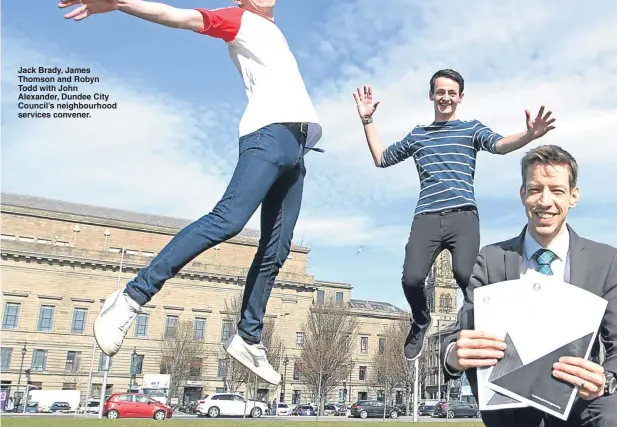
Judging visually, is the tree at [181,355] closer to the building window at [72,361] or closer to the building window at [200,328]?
the building window at [200,328]

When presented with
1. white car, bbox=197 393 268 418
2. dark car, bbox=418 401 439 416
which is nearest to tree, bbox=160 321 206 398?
white car, bbox=197 393 268 418

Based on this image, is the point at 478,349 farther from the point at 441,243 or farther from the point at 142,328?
the point at 142,328

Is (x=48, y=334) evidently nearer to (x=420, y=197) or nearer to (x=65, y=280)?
(x=65, y=280)

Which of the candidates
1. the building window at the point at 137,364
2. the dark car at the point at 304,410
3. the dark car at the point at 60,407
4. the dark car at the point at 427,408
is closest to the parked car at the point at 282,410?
the dark car at the point at 304,410

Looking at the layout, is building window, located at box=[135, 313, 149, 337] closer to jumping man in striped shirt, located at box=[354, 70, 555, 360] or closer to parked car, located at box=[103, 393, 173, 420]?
parked car, located at box=[103, 393, 173, 420]

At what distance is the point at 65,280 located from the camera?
57.6 meters

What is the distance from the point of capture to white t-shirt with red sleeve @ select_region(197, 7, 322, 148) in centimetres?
428

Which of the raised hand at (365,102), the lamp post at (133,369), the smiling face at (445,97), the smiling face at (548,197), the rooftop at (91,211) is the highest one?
the rooftop at (91,211)

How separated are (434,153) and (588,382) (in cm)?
315

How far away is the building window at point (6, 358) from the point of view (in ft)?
177

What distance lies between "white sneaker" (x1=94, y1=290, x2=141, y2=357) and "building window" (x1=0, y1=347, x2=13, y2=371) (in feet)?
192

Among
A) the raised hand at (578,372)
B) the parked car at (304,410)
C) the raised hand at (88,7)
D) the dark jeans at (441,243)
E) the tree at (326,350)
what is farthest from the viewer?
the parked car at (304,410)

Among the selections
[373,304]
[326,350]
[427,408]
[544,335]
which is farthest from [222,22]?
[373,304]

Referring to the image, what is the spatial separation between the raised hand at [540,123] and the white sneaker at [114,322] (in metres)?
3.07
